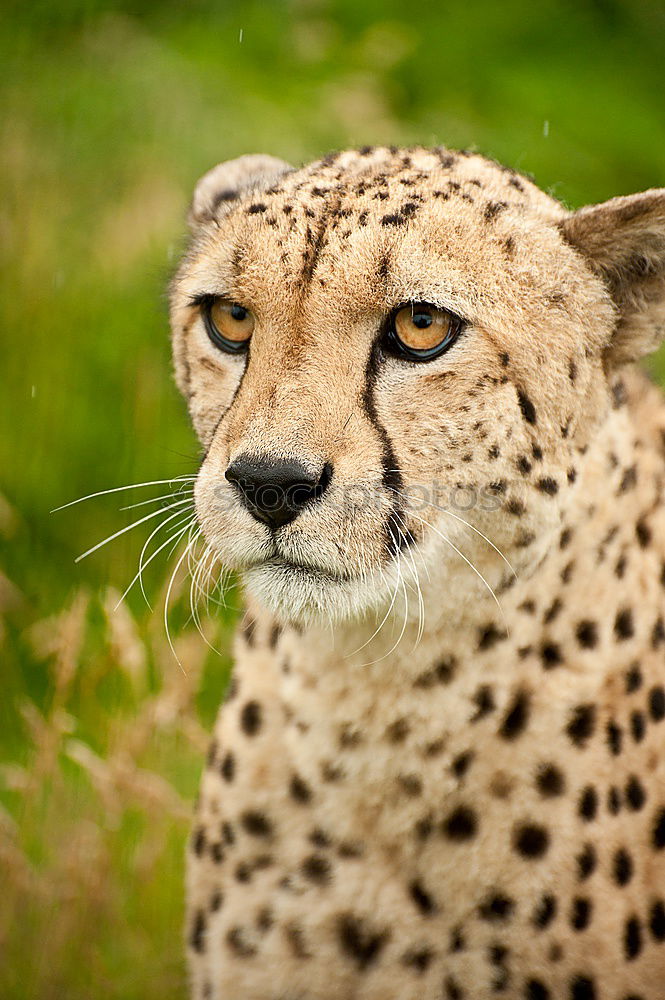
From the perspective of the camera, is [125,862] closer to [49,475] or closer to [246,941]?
[246,941]

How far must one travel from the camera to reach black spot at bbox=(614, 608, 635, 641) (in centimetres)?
204

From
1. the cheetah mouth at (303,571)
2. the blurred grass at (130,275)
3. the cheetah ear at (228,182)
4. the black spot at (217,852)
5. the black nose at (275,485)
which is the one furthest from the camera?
the blurred grass at (130,275)

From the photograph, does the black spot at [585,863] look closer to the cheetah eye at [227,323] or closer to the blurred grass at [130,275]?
the blurred grass at [130,275]

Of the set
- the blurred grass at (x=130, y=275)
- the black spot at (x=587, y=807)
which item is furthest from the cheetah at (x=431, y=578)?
the blurred grass at (x=130, y=275)

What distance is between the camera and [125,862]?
8.58 feet

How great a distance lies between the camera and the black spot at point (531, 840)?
196 cm

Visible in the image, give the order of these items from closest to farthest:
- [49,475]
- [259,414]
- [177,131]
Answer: [259,414]
[49,475]
[177,131]

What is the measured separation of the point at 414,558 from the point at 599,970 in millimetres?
659

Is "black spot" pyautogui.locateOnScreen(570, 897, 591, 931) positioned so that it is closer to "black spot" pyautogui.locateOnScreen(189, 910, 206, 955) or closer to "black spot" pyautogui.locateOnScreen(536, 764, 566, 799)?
"black spot" pyautogui.locateOnScreen(536, 764, 566, 799)

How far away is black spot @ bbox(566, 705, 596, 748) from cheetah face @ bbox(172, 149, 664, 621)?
244 mm

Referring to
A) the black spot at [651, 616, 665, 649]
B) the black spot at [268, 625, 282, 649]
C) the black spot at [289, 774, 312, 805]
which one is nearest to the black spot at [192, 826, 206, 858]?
the black spot at [289, 774, 312, 805]

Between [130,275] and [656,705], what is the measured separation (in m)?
2.29

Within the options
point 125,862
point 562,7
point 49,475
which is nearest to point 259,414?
point 125,862

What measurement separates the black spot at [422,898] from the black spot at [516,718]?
0.26 metres
